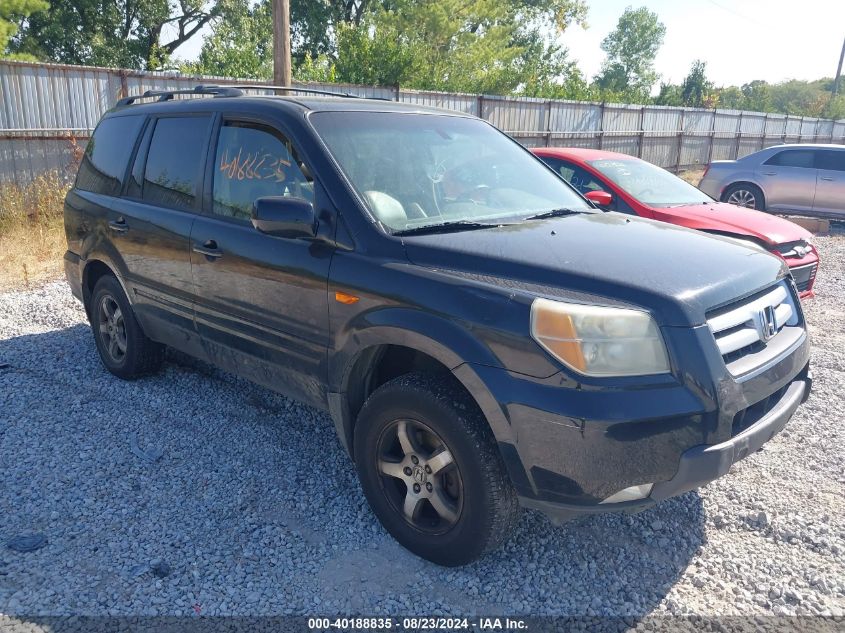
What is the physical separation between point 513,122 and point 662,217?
35.5 feet

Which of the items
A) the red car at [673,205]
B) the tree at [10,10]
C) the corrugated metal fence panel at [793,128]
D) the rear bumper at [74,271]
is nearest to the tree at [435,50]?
the tree at [10,10]

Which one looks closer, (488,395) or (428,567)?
(488,395)

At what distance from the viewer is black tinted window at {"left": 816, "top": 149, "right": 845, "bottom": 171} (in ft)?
41.9

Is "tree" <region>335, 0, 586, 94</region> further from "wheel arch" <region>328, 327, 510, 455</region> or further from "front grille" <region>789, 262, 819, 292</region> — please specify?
"wheel arch" <region>328, 327, 510, 455</region>

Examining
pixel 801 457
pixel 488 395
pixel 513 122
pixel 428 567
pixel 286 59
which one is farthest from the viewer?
pixel 513 122

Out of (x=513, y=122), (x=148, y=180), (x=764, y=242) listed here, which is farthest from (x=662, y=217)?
(x=513, y=122)

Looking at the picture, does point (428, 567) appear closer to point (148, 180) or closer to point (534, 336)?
point (534, 336)

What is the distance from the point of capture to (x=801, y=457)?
4004mm

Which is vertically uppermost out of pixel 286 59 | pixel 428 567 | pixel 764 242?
pixel 286 59

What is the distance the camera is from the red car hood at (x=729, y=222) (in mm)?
6723

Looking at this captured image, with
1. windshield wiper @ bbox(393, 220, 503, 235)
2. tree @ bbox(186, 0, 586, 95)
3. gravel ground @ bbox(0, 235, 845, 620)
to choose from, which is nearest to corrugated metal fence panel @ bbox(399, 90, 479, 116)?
tree @ bbox(186, 0, 586, 95)

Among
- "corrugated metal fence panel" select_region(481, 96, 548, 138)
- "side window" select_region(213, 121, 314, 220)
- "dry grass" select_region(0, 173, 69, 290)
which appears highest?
"corrugated metal fence panel" select_region(481, 96, 548, 138)

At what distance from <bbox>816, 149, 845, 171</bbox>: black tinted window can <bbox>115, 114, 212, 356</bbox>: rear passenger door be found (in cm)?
1251

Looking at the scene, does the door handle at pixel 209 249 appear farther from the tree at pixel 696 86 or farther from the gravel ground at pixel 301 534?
the tree at pixel 696 86
